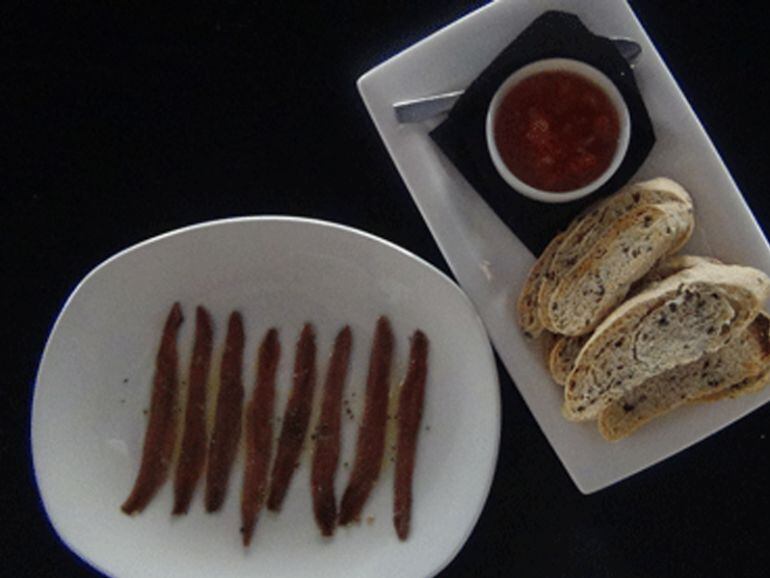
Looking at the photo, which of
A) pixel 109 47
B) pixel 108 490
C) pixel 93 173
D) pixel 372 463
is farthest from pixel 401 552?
pixel 109 47

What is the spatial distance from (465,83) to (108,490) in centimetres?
79

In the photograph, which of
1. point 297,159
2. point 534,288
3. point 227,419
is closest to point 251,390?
point 227,419

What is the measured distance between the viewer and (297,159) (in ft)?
5.24

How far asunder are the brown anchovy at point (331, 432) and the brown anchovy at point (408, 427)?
0.09 metres

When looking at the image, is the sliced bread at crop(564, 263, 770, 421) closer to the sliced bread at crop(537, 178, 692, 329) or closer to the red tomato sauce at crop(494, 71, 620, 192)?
the sliced bread at crop(537, 178, 692, 329)

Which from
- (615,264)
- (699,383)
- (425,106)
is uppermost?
(425,106)

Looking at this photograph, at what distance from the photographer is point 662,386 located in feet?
4.92

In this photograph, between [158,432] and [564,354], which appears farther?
[158,432]

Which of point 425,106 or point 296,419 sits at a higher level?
point 425,106

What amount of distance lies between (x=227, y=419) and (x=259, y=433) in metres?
0.05

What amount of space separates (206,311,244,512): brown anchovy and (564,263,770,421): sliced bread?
1.61 feet

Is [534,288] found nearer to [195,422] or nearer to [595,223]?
[595,223]

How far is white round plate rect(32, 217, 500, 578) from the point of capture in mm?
1538

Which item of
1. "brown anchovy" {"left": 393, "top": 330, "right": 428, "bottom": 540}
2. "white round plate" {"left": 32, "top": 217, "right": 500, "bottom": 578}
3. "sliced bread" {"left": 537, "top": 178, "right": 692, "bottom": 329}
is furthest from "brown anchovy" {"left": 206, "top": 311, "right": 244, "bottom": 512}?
"sliced bread" {"left": 537, "top": 178, "right": 692, "bottom": 329}
